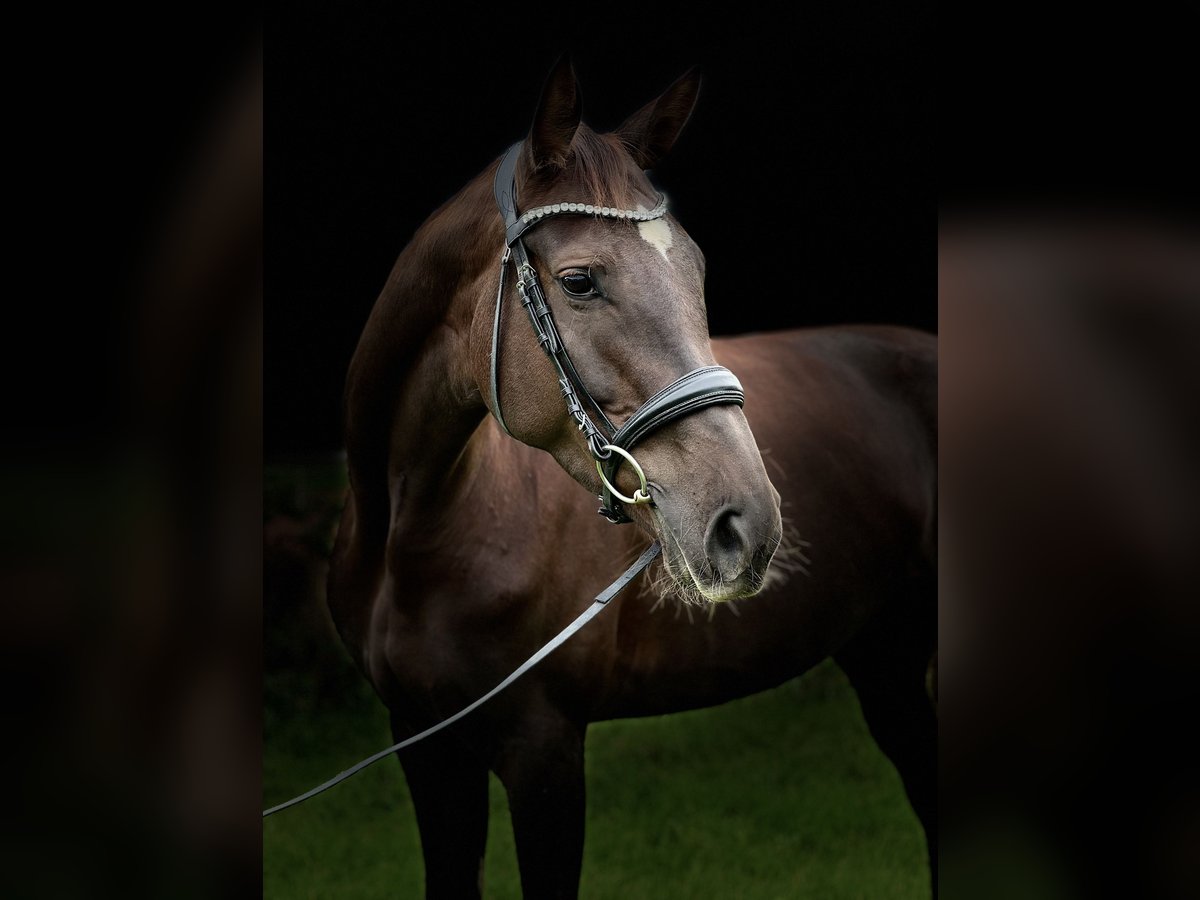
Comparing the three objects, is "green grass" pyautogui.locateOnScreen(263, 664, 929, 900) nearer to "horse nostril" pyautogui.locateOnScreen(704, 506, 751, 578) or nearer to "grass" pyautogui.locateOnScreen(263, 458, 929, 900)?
"grass" pyautogui.locateOnScreen(263, 458, 929, 900)

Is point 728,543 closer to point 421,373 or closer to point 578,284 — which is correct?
point 578,284

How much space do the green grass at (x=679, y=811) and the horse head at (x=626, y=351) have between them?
7.81 feet

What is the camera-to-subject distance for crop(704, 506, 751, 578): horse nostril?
1669mm

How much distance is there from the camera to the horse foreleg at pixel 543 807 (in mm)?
2432

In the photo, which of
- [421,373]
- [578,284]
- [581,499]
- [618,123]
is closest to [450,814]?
[581,499]

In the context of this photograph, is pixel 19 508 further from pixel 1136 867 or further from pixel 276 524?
pixel 276 524

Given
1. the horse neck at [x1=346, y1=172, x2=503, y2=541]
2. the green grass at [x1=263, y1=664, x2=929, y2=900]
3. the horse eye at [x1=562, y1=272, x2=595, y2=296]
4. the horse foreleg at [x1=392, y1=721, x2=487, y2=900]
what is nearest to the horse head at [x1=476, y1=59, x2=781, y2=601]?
the horse eye at [x1=562, y1=272, x2=595, y2=296]

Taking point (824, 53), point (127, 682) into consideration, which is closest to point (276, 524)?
point (824, 53)

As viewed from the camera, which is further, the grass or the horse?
the grass

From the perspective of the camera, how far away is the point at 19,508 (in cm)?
135

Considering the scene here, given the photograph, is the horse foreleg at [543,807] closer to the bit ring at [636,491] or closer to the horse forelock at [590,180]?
the bit ring at [636,491]

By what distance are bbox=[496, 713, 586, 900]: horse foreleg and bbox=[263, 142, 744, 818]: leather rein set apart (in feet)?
1.78

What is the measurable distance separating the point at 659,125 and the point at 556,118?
35 centimetres

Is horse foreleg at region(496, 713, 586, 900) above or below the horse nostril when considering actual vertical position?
below
